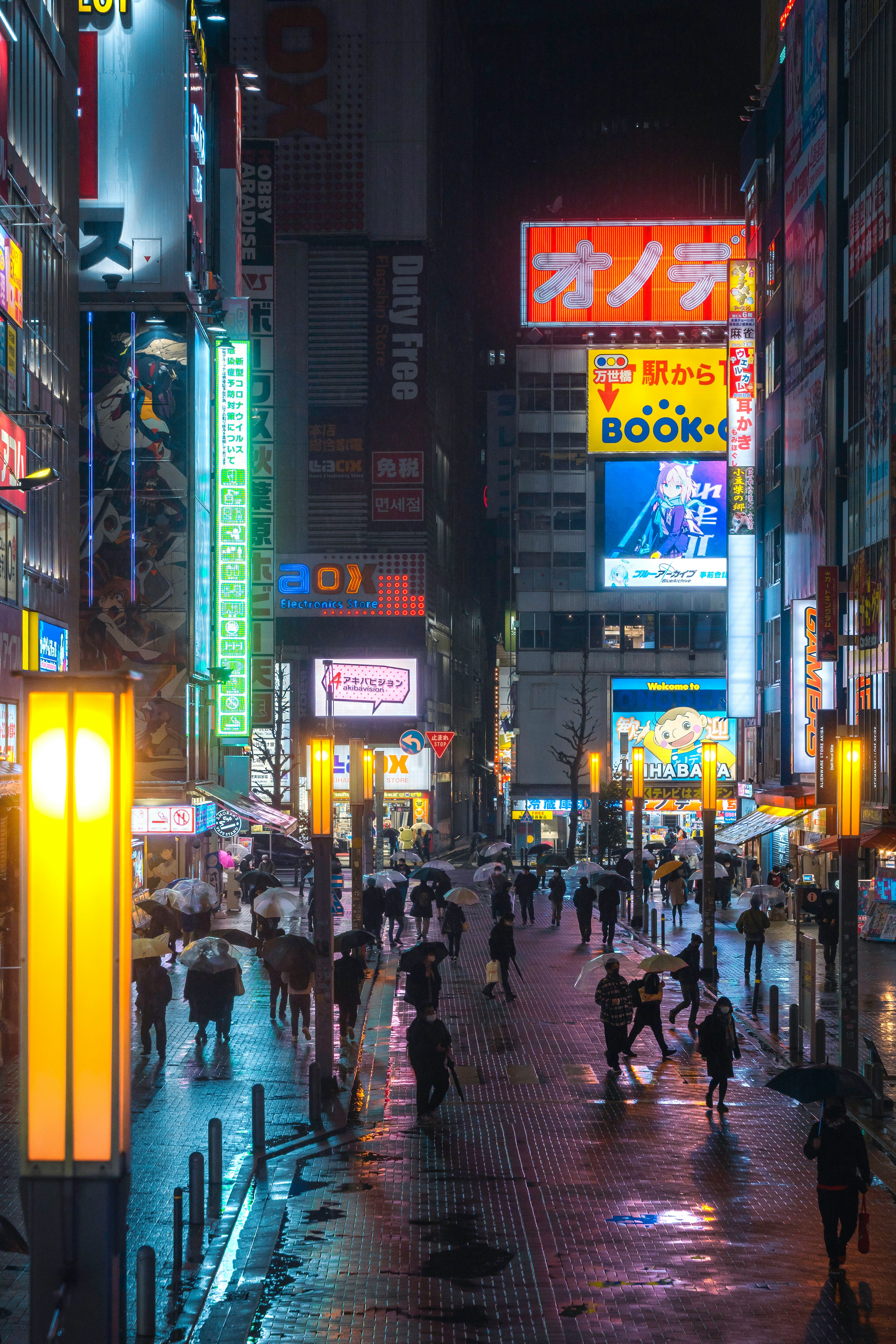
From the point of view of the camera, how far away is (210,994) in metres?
19.6

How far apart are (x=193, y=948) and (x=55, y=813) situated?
13910mm

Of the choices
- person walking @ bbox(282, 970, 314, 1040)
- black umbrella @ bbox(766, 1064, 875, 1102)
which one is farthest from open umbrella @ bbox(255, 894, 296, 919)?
black umbrella @ bbox(766, 1064, 875, 1102)

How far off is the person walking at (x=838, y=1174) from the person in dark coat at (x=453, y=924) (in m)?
18.6

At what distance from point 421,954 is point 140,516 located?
22.5 metres

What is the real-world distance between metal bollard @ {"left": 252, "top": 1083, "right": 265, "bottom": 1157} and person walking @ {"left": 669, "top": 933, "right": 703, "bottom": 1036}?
28.2ft

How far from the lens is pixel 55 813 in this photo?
6.03m

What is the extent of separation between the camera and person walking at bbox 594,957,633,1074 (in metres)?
18.7

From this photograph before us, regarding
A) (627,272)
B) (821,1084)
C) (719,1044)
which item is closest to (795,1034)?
(719,1044)

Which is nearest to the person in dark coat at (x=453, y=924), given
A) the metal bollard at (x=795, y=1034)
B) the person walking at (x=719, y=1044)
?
the metal bollard at (x=795, y=1034)

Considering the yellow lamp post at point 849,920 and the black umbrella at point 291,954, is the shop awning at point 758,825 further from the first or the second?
the yellow lamp post at point 849,920

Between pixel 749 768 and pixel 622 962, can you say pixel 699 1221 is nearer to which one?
pixel 622 962

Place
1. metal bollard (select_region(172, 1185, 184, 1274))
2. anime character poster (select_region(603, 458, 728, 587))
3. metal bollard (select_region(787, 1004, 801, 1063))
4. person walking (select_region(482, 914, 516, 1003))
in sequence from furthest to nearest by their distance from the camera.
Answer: anime character poster (select_region(603, 458, 728, 587)), person walking (select_region(482, 914, 516, 1003)), metal bollard (select_region(787, 1004, 801, 1063)), metal bollard (select_region(172, 1185, 184, 1274))

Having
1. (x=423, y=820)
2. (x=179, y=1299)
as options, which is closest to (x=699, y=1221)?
(x=179, y=1299)

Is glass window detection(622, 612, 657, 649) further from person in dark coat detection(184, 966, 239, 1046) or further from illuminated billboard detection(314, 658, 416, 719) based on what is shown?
Result: person in dark coat detection(184, 966, 239, 1046)
